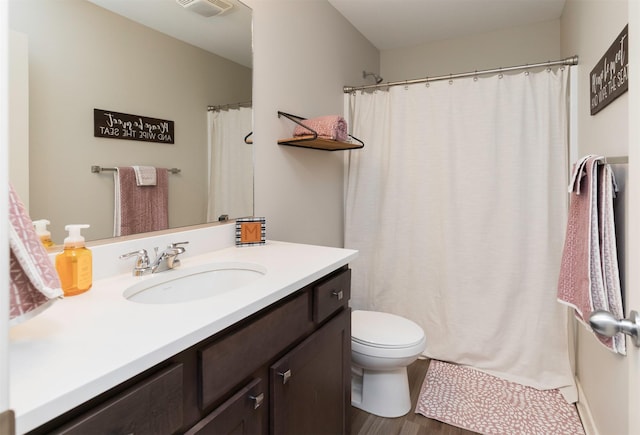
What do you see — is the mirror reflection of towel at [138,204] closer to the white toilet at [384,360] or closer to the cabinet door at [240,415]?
the cabinet door at [240,415]

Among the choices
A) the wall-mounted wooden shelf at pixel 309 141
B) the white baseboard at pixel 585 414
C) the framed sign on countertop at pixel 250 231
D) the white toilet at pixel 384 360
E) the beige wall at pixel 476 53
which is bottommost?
the white baseboard at pixel 585 414

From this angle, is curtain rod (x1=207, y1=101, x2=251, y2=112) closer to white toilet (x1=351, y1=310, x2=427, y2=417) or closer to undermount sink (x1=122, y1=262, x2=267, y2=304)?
undermount sink (x1=122, y1=262, x2=267, y2=304)

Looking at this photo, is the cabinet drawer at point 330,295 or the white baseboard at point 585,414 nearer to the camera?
the cabinet drawer at point 330,295

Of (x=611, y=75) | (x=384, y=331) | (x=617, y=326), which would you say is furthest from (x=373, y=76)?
(x=617, y=326)

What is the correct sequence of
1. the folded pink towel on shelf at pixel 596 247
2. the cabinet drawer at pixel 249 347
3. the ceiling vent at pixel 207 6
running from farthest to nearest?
1. the ceiling vent at pixel 207 6
2. the folded pink towel on shelf at pixel 596 247
3. the cabinet drawer at pixel 249 347

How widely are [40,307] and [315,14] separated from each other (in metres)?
2.17

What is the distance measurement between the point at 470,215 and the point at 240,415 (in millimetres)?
1877

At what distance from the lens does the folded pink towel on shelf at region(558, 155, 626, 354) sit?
A: 3.88 feet

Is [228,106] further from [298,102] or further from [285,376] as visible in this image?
[285,376]

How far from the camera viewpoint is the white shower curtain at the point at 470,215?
2.12m

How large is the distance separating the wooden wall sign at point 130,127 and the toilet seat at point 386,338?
1.28 m

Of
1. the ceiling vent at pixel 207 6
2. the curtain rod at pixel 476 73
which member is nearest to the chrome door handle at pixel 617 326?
the ceiling vent at pixel 207 6

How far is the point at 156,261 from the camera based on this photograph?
124 cm

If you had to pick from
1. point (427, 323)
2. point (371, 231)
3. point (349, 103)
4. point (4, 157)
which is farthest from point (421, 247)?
point (4, 157)
